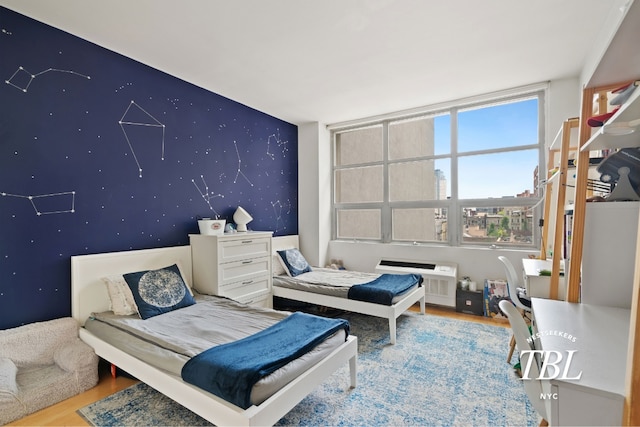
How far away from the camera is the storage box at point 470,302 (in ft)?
11.8

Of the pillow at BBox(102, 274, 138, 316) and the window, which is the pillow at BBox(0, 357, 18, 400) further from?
the window

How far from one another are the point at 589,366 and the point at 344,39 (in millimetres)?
2536

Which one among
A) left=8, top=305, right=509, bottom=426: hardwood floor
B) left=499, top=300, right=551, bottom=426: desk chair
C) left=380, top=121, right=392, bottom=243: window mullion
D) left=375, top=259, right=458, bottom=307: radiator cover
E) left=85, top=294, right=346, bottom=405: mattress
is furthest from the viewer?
left=380, top=121, right=392, bottom=243: window mullion

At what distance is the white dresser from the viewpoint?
3.03 m

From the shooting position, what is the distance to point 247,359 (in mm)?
1602

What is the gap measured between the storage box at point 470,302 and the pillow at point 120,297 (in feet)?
11.4

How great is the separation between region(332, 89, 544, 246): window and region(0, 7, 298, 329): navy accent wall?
6.91ft

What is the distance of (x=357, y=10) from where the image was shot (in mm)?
2133

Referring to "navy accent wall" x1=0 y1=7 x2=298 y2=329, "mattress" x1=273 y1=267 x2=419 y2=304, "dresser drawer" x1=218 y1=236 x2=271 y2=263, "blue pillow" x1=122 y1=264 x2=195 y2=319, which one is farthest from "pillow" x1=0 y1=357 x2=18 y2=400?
"mattress" x1=273 y1=267 x2=419 y2=304

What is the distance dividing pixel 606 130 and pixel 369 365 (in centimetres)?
212

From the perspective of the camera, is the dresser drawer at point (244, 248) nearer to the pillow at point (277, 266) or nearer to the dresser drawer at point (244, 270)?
the dresser drawer at point (244, 270)

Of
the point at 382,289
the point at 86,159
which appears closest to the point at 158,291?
the point at 86,159

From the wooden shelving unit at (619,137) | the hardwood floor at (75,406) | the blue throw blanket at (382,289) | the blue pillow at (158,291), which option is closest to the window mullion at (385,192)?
the blue throw blanket at (382,289)

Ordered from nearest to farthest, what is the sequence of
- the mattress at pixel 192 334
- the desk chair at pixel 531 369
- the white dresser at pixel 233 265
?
1. the desk chair at pixel 531 369
2. the mattress at pixel 192 334
3. the white dresser at pixel 233 265
